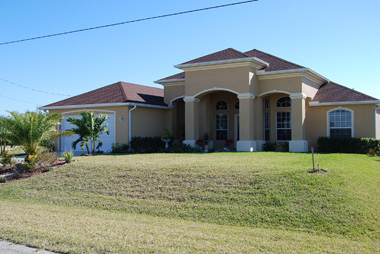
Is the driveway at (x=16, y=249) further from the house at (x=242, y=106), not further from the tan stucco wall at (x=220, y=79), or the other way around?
the tan stucco wall at (x=220, y=79)

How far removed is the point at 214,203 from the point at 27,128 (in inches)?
401

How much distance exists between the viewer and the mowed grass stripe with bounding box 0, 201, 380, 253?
22.8 ft

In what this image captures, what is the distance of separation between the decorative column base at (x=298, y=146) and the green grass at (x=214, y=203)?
5604mm

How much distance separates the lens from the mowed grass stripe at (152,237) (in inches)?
273

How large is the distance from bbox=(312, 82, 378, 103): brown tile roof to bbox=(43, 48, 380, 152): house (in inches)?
2.1

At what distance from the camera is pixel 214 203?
10281 millimetres

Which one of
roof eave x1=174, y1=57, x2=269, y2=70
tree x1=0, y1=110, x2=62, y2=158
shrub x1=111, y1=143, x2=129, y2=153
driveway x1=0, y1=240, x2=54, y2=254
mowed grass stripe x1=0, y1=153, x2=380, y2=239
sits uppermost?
roof eave x1=174, y1=57, x2=269, y2=70

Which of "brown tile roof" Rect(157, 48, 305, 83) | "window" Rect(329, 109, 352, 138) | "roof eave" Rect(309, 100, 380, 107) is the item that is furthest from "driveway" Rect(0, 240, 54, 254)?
"window" Rect(329, 109, 352, 138)

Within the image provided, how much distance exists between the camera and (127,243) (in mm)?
7242

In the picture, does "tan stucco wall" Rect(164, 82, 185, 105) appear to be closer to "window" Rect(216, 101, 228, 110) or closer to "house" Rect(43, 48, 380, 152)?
"house" Rect(43, 48, 380, 152)

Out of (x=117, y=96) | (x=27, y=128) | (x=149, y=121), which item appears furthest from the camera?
(x=149, y=121)

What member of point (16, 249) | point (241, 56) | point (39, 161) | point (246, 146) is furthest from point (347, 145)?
point (16, 249)

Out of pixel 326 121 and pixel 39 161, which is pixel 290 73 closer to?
pixel 326 121

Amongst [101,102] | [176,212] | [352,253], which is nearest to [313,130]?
[101,102]
